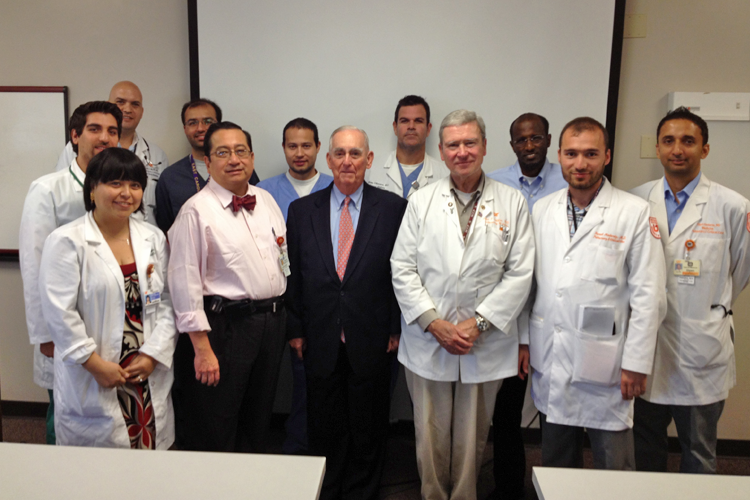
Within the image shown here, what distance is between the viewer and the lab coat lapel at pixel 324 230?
2.27m

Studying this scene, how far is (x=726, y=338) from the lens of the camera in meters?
2.24

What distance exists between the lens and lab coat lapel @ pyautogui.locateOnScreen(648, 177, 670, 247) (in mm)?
2219

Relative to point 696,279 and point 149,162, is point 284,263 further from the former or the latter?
point 696,279

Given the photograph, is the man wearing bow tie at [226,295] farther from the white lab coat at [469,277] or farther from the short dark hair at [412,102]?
the short dark hair at [412,102]

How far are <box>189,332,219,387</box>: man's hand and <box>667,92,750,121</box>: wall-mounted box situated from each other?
9.75 feet

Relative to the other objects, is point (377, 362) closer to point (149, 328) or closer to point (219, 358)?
point (219, 358)

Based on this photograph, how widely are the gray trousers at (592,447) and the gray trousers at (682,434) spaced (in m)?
0.39

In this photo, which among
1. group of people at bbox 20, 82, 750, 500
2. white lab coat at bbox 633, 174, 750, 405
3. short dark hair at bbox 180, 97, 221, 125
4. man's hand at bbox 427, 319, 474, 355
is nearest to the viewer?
group of people at bbox 20, 82, 750, 500

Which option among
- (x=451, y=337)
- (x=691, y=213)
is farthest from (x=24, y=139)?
(x=691, y=213)

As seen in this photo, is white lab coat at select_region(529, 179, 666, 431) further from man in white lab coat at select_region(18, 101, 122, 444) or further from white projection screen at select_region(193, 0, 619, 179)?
man in white lab coat at select_region(18, 101, 122, 444)

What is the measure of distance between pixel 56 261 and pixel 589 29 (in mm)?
3082

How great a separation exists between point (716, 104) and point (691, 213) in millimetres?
1195

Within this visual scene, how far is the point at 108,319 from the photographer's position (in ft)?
6.30

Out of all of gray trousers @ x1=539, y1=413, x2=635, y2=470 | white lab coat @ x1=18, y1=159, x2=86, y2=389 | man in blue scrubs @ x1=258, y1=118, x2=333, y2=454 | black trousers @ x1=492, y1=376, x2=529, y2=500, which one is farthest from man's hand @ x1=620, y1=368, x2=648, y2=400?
white lab coat @ x1=18, y1=159, x2=86, y2=389
